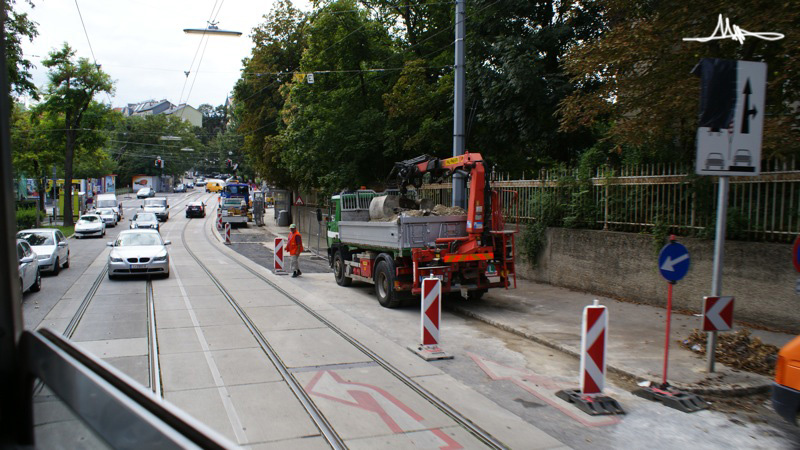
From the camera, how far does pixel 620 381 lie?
743cm

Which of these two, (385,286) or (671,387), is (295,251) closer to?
(385,286)

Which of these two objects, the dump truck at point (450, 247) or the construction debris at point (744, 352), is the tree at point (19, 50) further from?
the construction debris at point (744, 352)

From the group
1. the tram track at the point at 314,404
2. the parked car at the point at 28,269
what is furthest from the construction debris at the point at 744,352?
the parked car at the point at 28,269

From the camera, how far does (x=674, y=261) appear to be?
708 cm

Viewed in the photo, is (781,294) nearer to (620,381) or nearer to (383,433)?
(620,381)

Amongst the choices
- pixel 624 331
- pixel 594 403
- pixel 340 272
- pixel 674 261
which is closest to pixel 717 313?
pixel 674 261

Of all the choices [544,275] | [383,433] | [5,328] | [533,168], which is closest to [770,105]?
[544,275]

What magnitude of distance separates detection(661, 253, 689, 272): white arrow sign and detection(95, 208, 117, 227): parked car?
141 feet

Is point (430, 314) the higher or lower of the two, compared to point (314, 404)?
higher

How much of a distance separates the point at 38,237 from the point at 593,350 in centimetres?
1723

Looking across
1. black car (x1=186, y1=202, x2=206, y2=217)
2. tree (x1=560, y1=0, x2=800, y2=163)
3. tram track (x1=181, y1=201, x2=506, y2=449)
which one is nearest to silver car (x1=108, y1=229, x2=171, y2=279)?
tram track (x1=181, y1=201, x2=506, y2=449)

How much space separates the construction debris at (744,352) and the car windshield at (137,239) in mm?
14625

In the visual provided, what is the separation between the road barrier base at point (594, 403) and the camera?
243 inches

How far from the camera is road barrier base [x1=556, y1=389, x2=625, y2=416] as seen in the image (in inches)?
243
